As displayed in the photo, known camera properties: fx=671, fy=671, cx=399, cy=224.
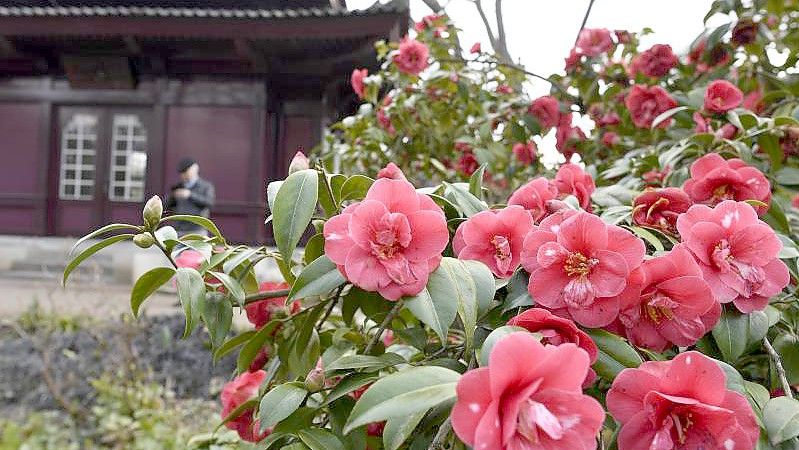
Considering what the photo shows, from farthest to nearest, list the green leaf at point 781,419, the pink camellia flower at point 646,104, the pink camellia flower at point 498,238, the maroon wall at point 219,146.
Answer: the maroon wall at point 219,146 < the pink camellia flower at point 646,104 < the pink camellia flower at point 498,238 < the green leaf at point 781,419

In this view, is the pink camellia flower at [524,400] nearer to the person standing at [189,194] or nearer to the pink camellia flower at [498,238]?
the pink camellia flower at [498,238]

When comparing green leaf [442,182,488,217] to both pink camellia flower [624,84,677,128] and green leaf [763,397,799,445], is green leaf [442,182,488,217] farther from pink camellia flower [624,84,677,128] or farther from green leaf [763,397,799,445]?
pink camellia flower [624,84,677,128]

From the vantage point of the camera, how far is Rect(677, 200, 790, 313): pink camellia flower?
551 millimetres

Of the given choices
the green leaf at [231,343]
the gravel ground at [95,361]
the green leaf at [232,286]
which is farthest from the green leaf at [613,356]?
the gravel ground at [95,361]

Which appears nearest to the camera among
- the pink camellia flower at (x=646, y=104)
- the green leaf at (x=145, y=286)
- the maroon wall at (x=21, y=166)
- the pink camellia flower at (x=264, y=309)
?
the green leaf at (x=145, y=286)

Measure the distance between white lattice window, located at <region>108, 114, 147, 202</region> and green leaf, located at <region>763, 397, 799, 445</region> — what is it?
7.15m

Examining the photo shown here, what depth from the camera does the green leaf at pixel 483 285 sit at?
1.68 feet

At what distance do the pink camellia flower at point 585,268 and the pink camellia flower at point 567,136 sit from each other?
146cm

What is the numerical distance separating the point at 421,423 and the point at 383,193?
18cm

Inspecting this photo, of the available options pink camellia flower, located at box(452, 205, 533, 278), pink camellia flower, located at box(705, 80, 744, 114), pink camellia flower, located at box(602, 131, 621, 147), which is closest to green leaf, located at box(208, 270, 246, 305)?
pink camellia flower, located at box(452, 205, 533, 278)

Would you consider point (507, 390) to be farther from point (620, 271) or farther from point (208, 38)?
point (208, 38)

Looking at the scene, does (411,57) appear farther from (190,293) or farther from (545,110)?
(190,293)

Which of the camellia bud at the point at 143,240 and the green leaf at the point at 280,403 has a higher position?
the camellia bud at the point at 143,240

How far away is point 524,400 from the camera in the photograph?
35 centimetres
